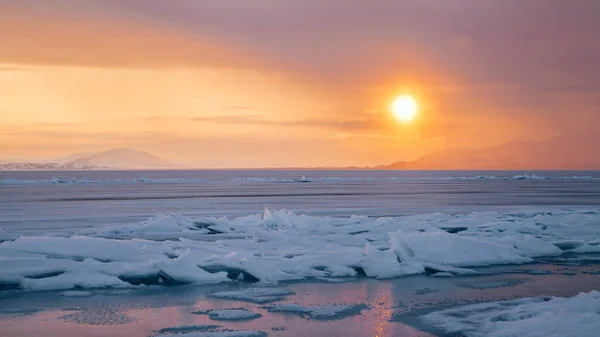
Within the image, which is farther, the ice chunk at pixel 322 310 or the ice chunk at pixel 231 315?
the ice chunk at pixel 322 310

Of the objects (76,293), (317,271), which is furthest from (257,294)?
(76,293)

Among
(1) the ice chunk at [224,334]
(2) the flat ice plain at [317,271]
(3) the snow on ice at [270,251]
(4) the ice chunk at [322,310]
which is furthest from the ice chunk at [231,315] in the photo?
(3) the snow on ice at [270,251]

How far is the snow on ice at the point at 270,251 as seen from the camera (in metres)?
9.92

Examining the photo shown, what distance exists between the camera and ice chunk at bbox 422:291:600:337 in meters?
6.55

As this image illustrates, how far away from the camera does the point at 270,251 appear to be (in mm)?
12344

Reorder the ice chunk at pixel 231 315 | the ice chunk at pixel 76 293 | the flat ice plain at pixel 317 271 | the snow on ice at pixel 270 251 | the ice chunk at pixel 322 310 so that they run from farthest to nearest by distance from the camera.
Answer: the snow on ice at pixel 270 251
the ice chunk at pixel 76 293
the ice chunk at pixel 322 310
the ice chunk at pixel 231 315
the flat ice plain at pixel 317 271

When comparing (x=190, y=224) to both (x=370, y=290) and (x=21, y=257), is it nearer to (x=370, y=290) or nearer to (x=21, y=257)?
(x=21, y=257)

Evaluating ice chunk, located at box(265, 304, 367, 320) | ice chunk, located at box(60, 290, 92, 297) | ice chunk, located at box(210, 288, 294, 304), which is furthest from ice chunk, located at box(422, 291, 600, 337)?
ice chunk, located at box(60, 290, 92, 297)

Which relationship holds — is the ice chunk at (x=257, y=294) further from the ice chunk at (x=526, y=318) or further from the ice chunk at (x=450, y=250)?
the ice chunk at (x=450, y=250)

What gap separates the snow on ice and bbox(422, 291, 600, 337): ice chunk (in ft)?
9.21

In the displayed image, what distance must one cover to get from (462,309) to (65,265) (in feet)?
22.9

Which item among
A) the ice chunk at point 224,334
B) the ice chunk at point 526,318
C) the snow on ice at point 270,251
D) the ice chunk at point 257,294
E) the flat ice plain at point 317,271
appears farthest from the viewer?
the snow on ice at point 270,251

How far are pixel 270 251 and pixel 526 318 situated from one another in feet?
20.6

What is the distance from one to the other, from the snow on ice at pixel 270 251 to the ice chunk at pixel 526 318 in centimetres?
281
